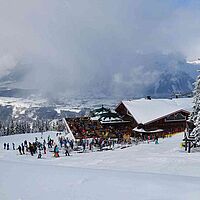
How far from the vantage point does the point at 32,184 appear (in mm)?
9773

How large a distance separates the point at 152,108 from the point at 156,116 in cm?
410

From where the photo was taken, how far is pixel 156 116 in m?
52.3

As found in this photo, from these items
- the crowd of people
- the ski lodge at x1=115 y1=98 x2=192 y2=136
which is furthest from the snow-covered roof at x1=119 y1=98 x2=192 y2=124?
the crowd of people

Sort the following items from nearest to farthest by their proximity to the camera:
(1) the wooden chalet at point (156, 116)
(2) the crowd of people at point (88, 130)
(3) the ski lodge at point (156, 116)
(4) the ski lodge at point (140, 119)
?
1. (2) the crowd of people at point (88, 130)
2. (4) the ski lodge at point (140, 119)
3. (3) the ski lodge at point (156, 116)
4. (1) the wooden chalet at point (156, 116)

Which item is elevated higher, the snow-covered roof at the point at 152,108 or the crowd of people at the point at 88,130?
the snow-covered roof at the point at 152,108

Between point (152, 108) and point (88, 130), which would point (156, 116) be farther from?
point (88, 130)

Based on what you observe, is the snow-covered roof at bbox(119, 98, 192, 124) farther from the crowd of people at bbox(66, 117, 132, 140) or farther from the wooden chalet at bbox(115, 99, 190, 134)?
the crowd of people at bbox(66, 117, 132, 140)

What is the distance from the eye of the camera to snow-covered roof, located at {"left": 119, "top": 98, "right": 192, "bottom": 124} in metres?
52.3

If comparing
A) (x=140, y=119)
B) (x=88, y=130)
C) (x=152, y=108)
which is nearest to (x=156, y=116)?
(x=140, y=119)

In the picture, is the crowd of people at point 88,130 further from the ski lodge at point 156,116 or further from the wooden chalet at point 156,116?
the wooden chalet at point 156,116

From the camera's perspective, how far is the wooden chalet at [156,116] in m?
51.4

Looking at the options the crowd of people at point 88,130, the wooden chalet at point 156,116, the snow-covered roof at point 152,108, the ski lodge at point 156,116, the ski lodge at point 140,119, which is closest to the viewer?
the crowd of people at point 88,130

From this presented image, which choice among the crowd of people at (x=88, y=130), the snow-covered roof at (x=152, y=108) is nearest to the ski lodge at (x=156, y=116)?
the snow-covered roof at (x=152, y=108)

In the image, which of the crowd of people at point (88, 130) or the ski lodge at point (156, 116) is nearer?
the crowd of people at point (88, 130)
